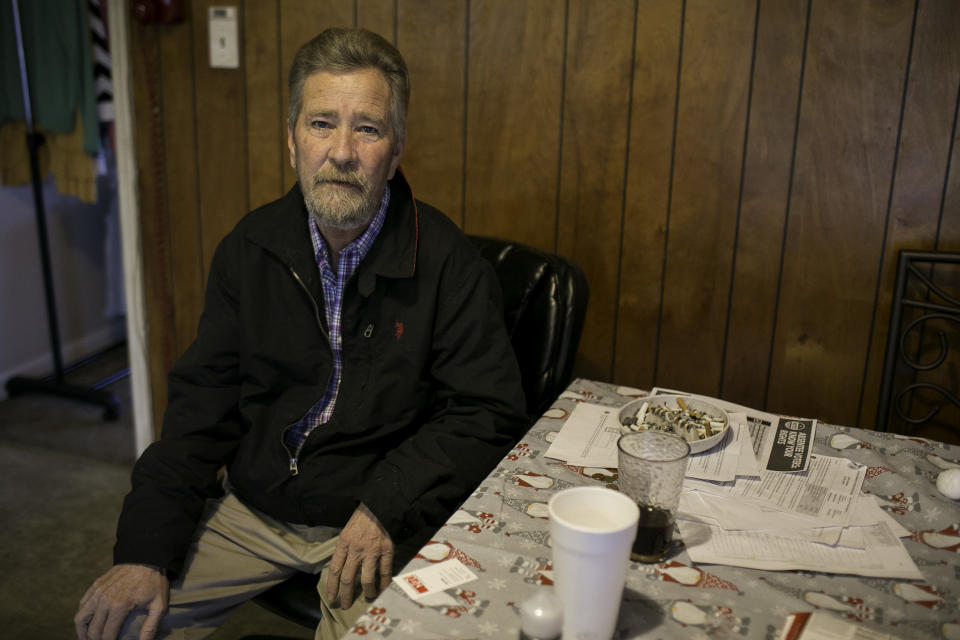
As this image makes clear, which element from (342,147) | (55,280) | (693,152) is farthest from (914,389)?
(55,280)

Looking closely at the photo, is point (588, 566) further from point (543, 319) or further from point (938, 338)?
point (938, 338)

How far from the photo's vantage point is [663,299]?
195 centimetres

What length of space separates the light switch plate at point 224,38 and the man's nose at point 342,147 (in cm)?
98

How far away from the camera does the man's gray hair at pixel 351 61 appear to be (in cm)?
135

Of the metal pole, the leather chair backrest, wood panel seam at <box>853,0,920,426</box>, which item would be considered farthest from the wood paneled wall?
the metal pole

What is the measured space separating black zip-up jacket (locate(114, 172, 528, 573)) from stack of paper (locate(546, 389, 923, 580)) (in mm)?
198

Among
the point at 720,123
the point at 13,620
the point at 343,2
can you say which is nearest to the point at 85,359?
the point at 13,620

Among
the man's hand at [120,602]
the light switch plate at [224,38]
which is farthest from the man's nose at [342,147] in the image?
the light switch plate at [224,38]

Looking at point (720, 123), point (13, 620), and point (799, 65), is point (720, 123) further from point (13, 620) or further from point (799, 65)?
point (13, 620)

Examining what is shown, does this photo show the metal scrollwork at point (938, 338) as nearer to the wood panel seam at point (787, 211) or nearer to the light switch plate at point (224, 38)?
the wood panel seam at point (787, 211)

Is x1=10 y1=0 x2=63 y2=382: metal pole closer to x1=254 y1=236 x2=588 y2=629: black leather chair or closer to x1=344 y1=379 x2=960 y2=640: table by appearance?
x1=254 y1=236 x2=588 y2=629: black leather chair

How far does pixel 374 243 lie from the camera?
1.40 meters

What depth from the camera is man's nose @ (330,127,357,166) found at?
137 centimetres

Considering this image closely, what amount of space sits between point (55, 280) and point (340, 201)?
269cm
